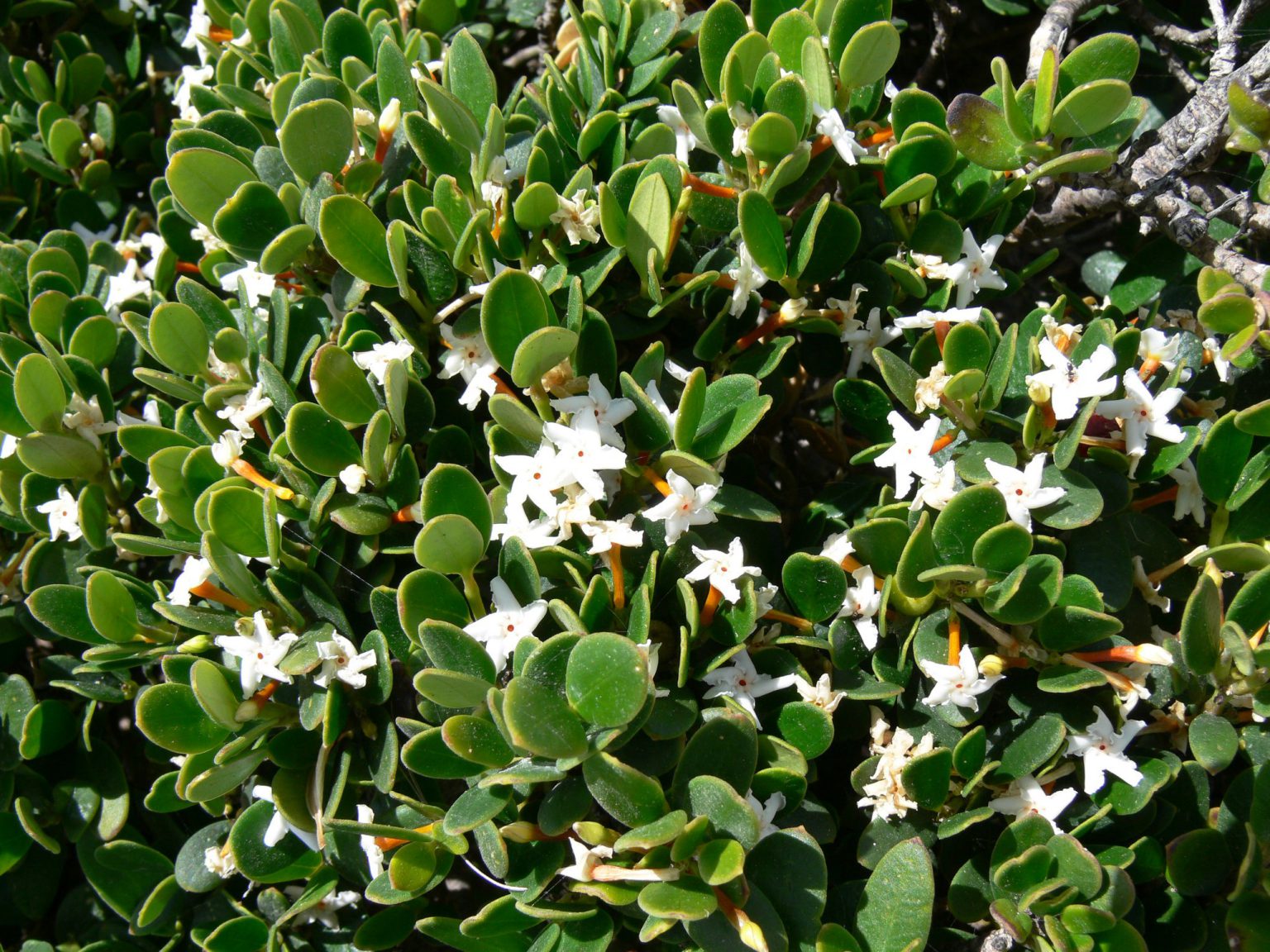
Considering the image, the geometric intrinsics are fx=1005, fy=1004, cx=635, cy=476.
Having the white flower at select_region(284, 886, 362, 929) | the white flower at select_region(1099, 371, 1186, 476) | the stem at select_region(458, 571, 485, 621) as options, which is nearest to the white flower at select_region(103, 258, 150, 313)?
the stem at select_region(458, 571, 485, 621)

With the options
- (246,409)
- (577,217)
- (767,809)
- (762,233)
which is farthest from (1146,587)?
(246,409)

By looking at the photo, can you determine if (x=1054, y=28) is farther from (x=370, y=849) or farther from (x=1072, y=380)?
(x=370, y=849)

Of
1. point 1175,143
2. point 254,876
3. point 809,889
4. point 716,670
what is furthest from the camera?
point 1175,143

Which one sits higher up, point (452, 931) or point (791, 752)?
point (791, 752)

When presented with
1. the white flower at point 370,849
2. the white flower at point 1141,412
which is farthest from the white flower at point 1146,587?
the white flower at point 370,849

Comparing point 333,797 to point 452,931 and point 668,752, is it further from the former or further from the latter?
point 668,752

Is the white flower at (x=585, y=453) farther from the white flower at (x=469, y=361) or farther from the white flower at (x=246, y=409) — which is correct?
the white flower at (x=246, y=409)

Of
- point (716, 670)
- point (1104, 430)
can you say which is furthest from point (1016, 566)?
point (716, 670)
